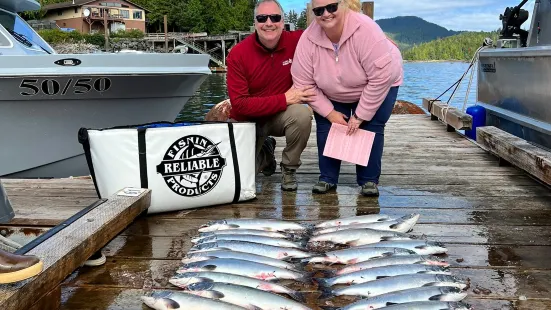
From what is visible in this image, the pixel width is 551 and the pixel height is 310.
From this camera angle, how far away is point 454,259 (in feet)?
8.90

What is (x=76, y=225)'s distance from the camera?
8.72 ft

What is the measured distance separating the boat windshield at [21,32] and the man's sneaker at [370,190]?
5.29 metres

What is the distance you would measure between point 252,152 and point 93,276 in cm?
156

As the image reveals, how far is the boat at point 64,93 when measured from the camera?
6086 mm

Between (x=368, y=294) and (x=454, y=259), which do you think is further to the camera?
(x=454, y=259)

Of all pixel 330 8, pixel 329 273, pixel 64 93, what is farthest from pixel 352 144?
pixel 64 93

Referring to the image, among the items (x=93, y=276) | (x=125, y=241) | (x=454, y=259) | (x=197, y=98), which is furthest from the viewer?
(x=197, y=98)

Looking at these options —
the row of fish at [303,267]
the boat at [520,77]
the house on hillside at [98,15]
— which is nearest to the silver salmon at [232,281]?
the row of fish at [303,267]

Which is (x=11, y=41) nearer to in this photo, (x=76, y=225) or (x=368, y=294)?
(x=76, y=225)

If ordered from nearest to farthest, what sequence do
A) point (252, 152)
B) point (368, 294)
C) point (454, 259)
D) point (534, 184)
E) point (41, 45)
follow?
point (368, 294)
point (454, 259)
point (252, 152)
point (534, 184)
point (41, 45)

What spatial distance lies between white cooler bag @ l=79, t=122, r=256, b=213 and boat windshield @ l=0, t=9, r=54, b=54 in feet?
14.7

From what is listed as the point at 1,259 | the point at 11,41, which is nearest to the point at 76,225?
the point at 1,259

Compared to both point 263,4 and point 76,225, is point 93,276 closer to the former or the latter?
point 76,225

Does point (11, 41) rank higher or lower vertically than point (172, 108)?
higher
